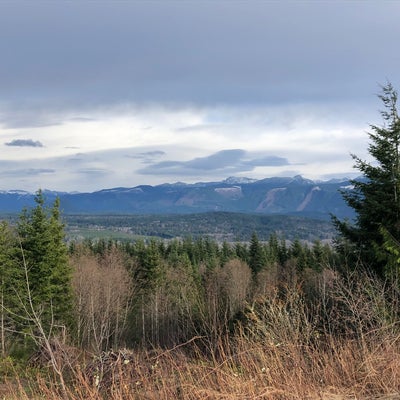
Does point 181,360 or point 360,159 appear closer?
point 181,360

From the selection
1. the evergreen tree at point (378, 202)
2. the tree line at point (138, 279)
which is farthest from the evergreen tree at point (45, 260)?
the evergreen tree at point (378, 202)

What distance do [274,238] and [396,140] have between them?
52.5m

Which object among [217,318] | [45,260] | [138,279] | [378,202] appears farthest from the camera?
[138,279]

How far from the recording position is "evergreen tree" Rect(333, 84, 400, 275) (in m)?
16.3

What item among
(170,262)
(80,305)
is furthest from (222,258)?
(80,305)

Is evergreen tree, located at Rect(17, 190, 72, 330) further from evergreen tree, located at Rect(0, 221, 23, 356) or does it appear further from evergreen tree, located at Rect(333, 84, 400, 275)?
evergreen tree, located at Rect(333, 84, 400, 275)

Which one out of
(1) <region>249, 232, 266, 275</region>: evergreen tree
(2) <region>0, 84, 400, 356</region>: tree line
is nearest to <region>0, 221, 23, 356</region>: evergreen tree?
(2) <region>0, 84, 400, 356</region>: tree line

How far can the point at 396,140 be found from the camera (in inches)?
676

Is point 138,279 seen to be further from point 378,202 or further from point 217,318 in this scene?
point 217,318

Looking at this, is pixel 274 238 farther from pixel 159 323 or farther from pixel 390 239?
pixel 390 239


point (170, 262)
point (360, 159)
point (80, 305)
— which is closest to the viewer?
point (360, 159)

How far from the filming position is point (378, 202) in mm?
16781

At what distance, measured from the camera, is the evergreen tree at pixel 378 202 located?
16312 mm

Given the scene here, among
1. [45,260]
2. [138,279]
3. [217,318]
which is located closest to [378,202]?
[217,318]
